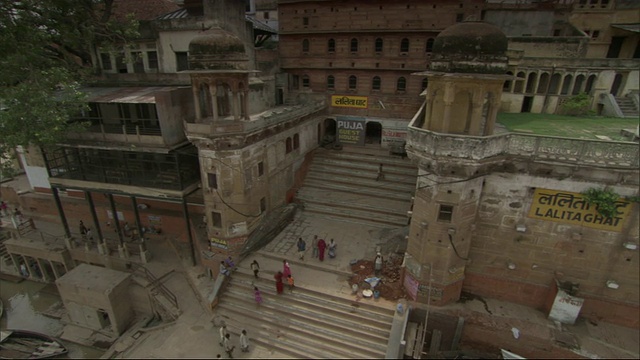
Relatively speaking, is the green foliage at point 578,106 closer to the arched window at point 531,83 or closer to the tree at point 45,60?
the arched window at point 531,83

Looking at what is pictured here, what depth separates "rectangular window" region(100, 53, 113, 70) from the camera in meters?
24.0

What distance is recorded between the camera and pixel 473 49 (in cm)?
1158

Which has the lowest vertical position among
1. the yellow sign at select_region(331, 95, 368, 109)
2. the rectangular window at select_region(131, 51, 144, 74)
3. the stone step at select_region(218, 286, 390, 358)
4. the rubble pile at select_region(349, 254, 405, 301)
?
the stone step at select_region(218, 286, 390, 358)

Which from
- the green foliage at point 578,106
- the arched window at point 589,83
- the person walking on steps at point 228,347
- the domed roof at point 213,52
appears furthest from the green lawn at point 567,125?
the person walking on steps at point 228,347

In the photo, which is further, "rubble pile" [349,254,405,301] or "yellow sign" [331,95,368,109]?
"yellow sign" [331,95,368,109]

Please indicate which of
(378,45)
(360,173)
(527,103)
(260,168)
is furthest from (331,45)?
(527,103)

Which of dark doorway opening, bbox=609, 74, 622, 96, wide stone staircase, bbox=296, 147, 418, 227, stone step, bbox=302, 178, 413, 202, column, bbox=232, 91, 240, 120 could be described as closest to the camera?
column, bbox=232, 91, 240, 120

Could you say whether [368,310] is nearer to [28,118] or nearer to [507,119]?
[507,119]

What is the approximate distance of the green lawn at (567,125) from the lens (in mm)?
15742

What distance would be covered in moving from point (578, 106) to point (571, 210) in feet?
40.6

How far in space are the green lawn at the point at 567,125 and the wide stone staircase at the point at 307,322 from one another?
38.0ft

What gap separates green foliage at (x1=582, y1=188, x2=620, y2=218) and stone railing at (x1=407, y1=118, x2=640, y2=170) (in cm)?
105

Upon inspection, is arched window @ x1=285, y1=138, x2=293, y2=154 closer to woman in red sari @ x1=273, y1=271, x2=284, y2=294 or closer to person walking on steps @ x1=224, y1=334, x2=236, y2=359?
woman in red sari @ x1=273, y1=271, x2=284, y2=294

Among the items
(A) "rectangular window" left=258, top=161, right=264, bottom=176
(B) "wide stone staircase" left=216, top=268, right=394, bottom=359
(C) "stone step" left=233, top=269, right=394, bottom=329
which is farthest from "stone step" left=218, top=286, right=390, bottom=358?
(A) "rectangular window" left=258, top=161, right=264, bottom=176
